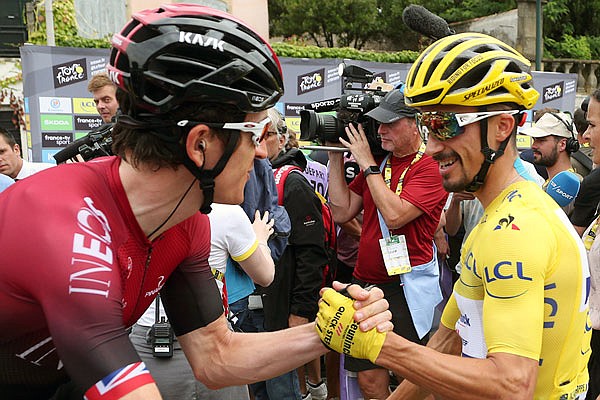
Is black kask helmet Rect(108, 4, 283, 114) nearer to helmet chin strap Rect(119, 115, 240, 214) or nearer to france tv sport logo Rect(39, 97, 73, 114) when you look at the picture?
helmet chin strap Rect(119, 115, 240, 214)

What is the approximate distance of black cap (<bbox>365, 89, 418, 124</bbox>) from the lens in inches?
187

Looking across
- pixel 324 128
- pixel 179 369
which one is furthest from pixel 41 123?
pixel 179 369

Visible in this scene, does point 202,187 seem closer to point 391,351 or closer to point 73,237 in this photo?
point 73,237

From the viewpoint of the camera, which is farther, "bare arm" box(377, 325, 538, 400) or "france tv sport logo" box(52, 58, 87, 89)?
"france tv sport logo" box(52, 58, 87, 89)

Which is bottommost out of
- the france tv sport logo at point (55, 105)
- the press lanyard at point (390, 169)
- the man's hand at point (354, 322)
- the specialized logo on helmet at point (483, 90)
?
the man's hand at point (354, 322)

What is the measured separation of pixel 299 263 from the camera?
17.2 ft

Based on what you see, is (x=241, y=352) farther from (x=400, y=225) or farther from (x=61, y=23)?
(x=61, y=23)

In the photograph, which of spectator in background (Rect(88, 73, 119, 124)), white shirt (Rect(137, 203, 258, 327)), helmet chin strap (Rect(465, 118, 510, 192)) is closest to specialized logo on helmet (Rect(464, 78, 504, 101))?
helmet chin strap (Rect(465, 118, 510, 192))

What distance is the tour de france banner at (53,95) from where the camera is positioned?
8266 mm

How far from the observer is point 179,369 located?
3.29m

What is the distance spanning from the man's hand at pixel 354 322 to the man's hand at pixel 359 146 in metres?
2.55

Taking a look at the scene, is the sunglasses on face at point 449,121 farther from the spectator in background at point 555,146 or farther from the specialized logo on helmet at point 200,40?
the spectator in background at point 555,146

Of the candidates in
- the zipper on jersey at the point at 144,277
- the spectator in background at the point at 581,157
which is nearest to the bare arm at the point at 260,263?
the zipper on jersey at the point at 144,277

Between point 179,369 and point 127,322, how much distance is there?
1260 mm
